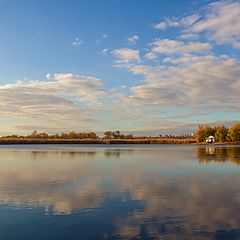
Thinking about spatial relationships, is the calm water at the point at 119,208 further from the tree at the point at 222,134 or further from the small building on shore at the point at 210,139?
the small building on shore at the point at 210,139

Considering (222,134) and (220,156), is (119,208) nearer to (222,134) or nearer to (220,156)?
(220,156)

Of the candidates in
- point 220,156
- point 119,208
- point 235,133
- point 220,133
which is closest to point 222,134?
point 220,133

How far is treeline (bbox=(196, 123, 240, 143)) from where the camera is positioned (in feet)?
357

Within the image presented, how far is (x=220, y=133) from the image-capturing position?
117438 millimetres

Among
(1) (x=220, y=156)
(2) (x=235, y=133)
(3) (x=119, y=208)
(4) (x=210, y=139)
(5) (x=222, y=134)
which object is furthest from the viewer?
(4) (x=210, y=139)

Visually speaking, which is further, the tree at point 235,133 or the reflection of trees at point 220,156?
the tree at point 235,133

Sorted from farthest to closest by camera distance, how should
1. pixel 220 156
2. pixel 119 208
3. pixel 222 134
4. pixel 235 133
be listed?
1. pixel 222 134
2. pixel 235 133
3. pixel 220 156
4. pixel 119 208

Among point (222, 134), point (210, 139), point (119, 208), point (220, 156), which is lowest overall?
point (119, 208)

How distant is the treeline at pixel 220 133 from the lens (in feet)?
357

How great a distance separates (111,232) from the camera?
881 cm

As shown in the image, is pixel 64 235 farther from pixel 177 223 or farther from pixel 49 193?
pixel 49 193

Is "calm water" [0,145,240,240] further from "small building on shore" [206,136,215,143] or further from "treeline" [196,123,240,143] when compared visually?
"small building on shore" [206,136,215,143]

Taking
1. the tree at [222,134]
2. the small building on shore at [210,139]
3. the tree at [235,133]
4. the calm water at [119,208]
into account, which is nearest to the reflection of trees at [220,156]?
the calm water at [119,208]

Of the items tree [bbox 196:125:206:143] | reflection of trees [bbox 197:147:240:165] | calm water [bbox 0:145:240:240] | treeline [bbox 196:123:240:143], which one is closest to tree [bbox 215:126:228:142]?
treeline [bbox 196:123:240:143]
